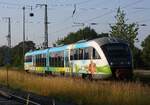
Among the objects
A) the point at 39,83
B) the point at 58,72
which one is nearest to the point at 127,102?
the point at 39,83

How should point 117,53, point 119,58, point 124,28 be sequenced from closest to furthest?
1. point 119,58
2. point 117,53
3. point 124,28

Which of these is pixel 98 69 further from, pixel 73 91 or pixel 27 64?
pixel 27 64

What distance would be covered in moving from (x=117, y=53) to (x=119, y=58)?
421 mm

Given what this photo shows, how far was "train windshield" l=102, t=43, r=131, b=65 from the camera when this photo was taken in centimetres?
3328

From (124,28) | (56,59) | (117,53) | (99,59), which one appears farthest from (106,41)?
(124,28)

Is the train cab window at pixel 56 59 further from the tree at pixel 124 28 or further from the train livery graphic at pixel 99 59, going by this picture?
the tree at pixel 124 28

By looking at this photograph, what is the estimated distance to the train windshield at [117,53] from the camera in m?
33.3

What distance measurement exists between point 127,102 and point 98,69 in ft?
44.9

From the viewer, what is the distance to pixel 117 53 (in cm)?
3388

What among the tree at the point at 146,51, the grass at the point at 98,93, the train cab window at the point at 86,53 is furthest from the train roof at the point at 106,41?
the tree at the point at 146,51

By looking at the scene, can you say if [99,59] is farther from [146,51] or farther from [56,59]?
[146,51]

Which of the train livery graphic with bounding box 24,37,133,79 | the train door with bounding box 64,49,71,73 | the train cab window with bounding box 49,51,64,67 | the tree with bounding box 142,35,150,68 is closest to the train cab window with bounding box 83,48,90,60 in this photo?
the train livery graphic with bounding box 24,37,133,79

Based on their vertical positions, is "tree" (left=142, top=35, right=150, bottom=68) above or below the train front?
above

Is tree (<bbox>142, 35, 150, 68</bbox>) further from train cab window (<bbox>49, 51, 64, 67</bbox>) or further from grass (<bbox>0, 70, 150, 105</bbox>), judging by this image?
grass (<bbox>0, 70, 150, 105</bbox>)
